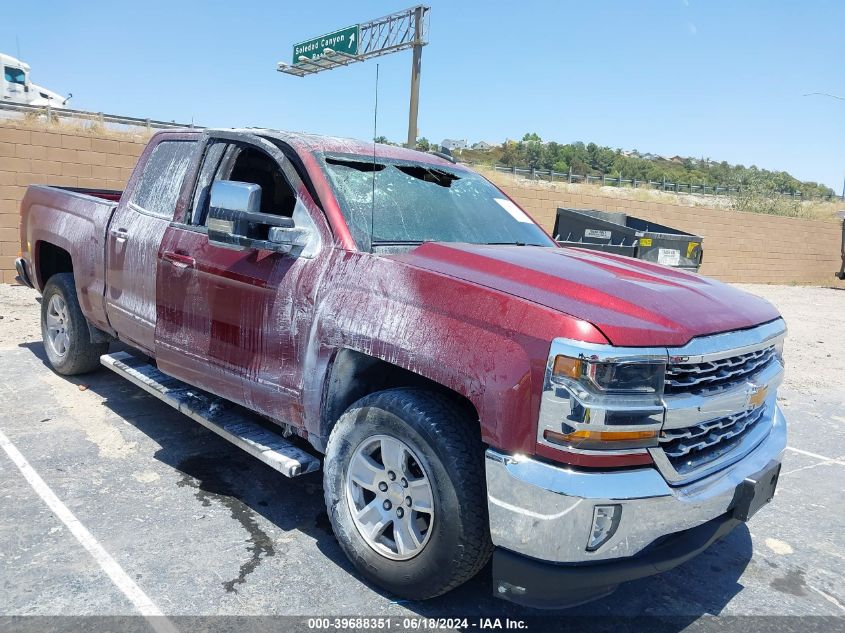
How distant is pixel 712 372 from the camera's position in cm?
260

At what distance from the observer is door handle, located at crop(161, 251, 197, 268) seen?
382 cm

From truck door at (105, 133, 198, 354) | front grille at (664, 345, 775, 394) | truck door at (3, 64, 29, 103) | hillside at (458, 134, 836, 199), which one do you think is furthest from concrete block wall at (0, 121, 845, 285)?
hillside at (458, 134, 836, 199)

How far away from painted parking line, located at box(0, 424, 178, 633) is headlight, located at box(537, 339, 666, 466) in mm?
1714

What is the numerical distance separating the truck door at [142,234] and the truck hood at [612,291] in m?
2.02

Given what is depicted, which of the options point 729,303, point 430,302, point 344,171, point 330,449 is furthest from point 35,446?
point 729,303

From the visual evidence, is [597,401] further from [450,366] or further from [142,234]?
[142,234]

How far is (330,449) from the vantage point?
3029 millimetres

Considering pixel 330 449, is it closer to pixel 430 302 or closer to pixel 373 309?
pixel 373 309

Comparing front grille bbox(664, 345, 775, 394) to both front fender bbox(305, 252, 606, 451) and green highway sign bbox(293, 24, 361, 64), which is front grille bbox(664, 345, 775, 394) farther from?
green highway sign bbox(293, 24, 361, 64)

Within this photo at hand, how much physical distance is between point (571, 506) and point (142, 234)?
3363 mm

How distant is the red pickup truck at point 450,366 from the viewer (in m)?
2.31

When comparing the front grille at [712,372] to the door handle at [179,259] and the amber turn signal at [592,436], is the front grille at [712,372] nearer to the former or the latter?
the amber turn signal at [592,436]

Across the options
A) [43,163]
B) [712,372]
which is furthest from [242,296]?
[43,163]

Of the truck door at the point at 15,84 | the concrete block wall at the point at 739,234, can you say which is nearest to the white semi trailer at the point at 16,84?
the truck door at the point at 15,84
